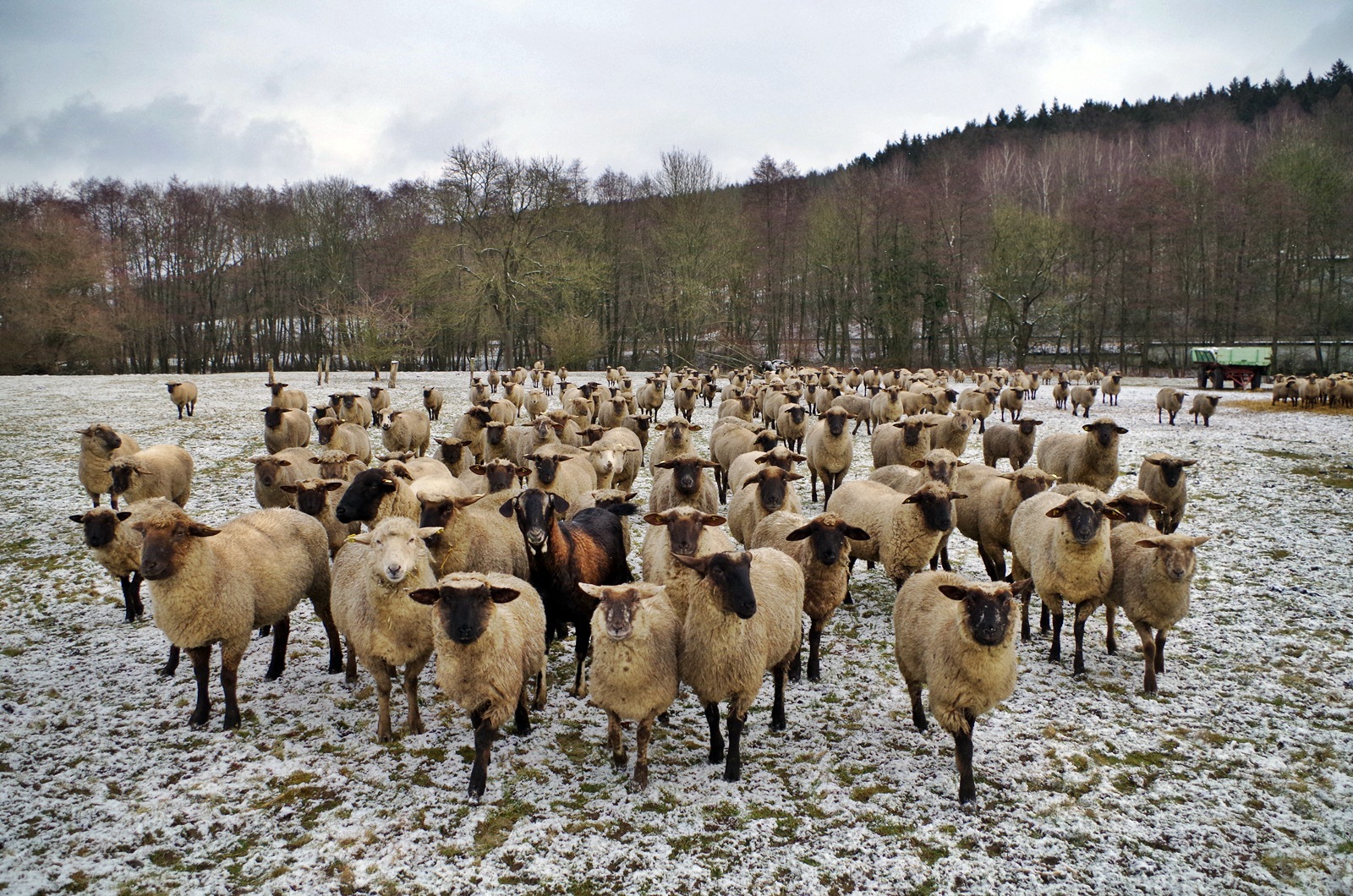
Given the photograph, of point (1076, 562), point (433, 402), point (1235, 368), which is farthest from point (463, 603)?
point (1235, 368)

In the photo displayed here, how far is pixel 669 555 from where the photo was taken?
17.6 feet

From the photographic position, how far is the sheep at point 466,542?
5.70 metres

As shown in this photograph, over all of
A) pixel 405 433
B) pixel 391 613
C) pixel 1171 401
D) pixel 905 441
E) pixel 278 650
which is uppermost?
pixel 1171 401

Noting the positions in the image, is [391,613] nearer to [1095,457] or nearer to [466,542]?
[466,542]

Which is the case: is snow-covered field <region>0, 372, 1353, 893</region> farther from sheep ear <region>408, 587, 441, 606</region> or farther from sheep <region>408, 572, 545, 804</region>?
sheep ear <region>408, 587, 441, 606</region>

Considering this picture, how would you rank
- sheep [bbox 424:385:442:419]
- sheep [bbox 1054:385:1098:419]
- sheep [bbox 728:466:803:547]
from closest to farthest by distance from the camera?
sheep [bbox 728:466:803:547] → sheep [bbox 424:385:442:419] → sheep [bbox 1054:385:1098:419]

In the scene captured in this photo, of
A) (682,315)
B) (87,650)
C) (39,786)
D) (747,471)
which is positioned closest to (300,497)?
(87,650)

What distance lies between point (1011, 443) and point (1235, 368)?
2525cm

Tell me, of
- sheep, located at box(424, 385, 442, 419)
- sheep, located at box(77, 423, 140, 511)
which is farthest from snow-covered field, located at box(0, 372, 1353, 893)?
sheep, located at box(424, 385, 442, 419)

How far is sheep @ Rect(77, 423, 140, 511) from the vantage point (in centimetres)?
1012

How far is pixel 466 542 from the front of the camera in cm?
582

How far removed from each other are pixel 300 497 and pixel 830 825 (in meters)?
5.86

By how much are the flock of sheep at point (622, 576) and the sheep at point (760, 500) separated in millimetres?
29

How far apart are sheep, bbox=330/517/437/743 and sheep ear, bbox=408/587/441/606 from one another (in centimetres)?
30
